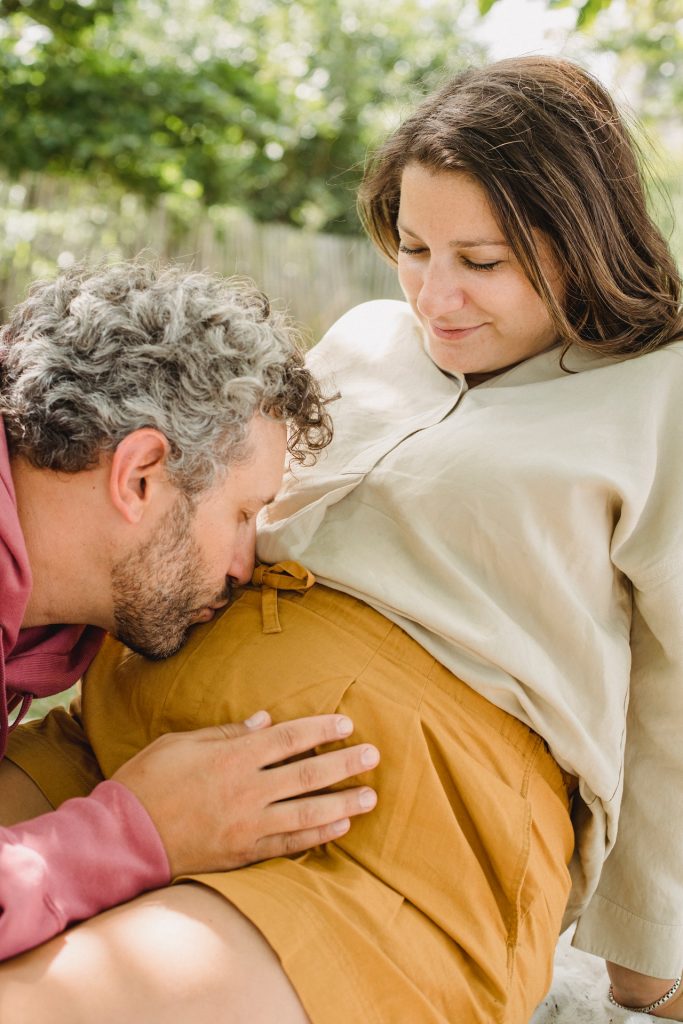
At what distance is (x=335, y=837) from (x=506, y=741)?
1.18ft

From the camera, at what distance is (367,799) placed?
1.73 meters

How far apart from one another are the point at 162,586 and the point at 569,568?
75 centimetres

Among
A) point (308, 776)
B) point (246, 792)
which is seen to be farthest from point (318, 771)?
point (246, 792)

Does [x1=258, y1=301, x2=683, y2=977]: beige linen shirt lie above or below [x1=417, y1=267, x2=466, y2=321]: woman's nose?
below

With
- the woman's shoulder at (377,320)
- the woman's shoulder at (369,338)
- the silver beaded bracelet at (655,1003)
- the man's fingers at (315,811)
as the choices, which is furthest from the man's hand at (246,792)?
the woman's shoulder at (377,320)

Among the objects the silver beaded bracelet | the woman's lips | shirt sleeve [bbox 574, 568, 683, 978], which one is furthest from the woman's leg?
the woman's lips

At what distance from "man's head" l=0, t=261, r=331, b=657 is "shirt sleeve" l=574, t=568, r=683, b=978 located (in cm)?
81

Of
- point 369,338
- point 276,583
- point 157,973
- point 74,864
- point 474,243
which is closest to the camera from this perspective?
point 157,973

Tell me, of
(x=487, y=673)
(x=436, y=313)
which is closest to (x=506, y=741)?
(x=487, y=673)

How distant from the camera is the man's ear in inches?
70.7

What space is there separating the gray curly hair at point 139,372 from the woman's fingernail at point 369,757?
1.84 ft

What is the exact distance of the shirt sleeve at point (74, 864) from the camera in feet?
4.80

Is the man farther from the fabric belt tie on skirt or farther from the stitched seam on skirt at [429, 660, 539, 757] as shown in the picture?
the stitched seam on skirt at [429, 660, 539, 757]

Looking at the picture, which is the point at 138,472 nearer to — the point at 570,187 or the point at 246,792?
the point at 246,792
